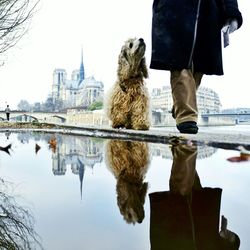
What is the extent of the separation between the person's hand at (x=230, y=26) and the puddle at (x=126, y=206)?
227 cm

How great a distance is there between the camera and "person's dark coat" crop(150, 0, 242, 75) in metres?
3.73

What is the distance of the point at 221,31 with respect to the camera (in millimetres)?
3990

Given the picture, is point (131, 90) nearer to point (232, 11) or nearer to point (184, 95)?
point (184, 95)

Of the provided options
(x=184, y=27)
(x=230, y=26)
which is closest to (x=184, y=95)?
(x=184, y=27)

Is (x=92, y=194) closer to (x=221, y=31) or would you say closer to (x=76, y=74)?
(x=221, y=31)

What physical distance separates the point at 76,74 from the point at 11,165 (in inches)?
2333

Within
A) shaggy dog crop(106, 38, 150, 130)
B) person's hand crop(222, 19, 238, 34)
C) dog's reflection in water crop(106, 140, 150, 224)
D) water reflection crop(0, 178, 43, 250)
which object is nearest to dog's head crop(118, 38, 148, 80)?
shaggy dog crop(106, 38, 150, 130)

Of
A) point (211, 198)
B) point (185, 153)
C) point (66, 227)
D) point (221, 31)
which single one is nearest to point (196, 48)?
point (221, 31)

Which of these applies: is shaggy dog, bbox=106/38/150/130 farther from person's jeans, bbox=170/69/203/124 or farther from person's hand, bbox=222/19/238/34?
person's hand, bbox=222/19/238/34

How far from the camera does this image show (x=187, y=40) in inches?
147

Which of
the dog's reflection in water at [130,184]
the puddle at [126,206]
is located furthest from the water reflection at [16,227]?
the dog's reflection in water at [130,184]

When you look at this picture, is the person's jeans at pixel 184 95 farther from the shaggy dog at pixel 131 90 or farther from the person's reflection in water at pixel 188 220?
the person's reflection in water at pixel 188 220

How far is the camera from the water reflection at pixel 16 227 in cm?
Result: 72

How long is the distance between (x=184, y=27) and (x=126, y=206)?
3.01 m
